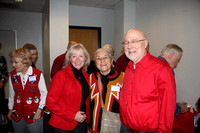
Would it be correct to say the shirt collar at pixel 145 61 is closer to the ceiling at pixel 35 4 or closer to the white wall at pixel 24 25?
the ceiling at pixel 35 4

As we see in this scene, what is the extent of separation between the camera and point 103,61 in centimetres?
164

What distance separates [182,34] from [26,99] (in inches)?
118

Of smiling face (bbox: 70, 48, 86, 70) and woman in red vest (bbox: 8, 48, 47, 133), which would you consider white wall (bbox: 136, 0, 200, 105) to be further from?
woman in red vest (bbox: 8, 48, 47, 133)

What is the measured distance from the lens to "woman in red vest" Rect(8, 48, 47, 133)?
1.67 meters

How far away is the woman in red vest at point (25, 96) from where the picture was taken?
1675mm

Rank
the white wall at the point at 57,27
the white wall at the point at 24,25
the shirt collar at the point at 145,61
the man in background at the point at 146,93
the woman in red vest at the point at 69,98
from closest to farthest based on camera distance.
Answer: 1. the man in background at the point at 146,93
2. the shirt collar at the point at 145,61
3. the woman in red vest at the point at 69,98
4. the white wall at the point at 57,27
5. the white wall at the point at 24,25

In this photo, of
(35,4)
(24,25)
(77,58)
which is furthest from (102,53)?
(24,25)

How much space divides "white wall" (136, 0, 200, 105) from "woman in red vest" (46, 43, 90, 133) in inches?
86.6

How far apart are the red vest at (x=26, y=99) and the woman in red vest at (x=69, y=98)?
346 mm

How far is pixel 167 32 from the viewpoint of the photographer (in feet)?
10.6

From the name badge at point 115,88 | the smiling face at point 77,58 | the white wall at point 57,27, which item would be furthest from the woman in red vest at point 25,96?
the white wall at point 57,27

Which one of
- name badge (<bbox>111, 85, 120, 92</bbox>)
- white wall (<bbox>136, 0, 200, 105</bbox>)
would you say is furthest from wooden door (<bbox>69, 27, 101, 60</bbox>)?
name badge (<bbox>111, 85, 120, 92</bbox>)

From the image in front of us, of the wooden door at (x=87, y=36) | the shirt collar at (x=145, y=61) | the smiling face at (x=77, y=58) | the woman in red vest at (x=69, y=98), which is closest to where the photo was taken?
the shirt collar at (x=145, y=61)

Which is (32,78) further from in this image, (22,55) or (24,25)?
(24,25)
